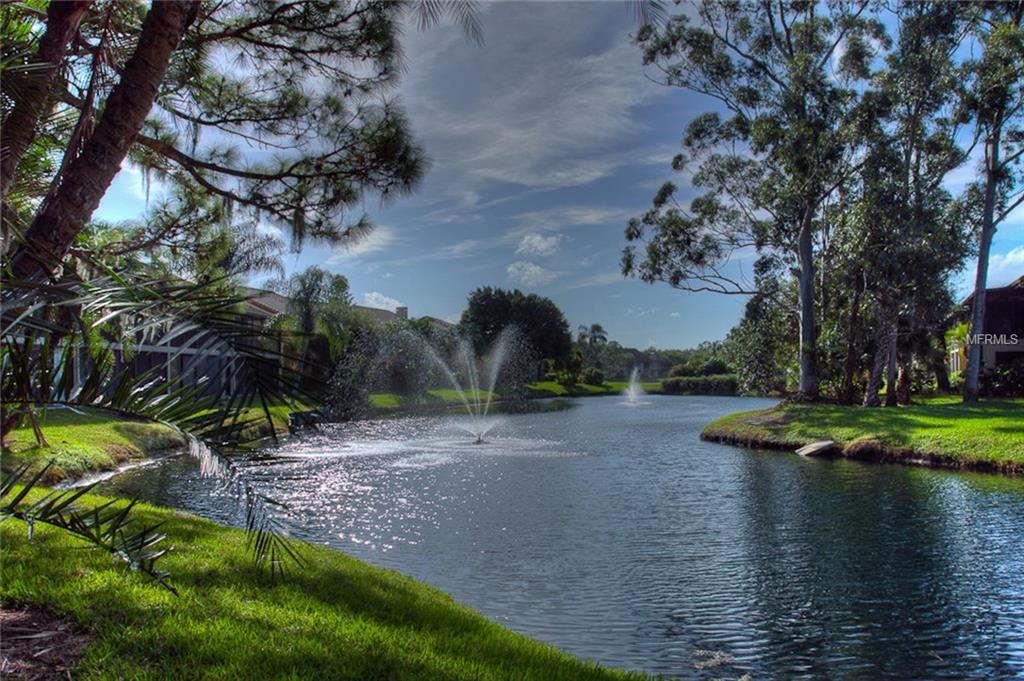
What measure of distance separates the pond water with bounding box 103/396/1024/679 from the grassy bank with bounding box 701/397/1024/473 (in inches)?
49.3

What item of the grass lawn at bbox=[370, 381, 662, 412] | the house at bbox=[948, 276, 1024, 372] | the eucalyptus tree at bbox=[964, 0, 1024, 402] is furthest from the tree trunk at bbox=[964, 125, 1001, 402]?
the grass lawn at bbox=[370, 381, 662, 412]

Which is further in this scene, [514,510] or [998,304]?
[998,304]

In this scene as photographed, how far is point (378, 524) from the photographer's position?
11.1 m

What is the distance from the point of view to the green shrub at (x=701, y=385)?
77.2 metres

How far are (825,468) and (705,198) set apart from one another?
54.5ft

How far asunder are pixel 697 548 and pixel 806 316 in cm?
2104

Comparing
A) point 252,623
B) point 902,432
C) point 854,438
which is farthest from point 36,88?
point 902,432

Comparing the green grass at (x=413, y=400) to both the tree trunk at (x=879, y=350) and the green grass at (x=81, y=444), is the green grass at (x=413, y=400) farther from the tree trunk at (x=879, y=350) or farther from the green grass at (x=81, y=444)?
the tree trunk at (x=879, y=350)

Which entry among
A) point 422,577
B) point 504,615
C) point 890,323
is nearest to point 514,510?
point 422,577

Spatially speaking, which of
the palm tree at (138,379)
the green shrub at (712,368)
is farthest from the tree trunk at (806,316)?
the green shrub at (712,368)

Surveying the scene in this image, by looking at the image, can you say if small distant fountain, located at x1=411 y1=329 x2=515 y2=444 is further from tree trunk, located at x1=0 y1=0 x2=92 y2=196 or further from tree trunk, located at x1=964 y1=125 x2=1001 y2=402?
tree trunk, located at x1=0 y1=0 x2=92 y2=196

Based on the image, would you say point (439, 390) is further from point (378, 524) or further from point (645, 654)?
point (645, 654)

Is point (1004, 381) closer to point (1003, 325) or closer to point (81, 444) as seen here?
point (1003, 325)

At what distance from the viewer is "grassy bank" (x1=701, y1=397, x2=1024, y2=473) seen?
17.5m
